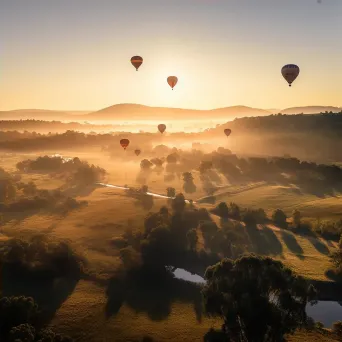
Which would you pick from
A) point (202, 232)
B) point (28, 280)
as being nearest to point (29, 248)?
point (28, 280)

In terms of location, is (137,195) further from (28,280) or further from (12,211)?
(28,280)

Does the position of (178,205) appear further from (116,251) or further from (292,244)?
(292,244)

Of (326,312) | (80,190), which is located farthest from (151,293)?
(80,190)

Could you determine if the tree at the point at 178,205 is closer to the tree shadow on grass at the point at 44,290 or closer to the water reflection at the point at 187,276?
the water reflection at the point at 187,276

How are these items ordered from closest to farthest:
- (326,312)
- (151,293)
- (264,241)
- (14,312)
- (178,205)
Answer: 1. (14,312)
2. (326,312)
3. (151,293)
4. (264,241)
5. (178,205)

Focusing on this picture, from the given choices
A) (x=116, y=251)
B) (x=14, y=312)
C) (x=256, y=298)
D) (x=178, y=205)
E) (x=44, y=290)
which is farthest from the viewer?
(x=178, y=205)

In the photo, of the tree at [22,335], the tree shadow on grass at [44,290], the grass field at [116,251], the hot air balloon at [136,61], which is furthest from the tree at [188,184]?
the tree at [22,335]

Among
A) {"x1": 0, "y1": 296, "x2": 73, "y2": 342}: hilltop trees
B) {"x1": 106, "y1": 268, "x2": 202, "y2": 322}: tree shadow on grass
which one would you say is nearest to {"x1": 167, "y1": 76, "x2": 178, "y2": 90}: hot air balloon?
{"x1": 106, "y1": 268, "x2": 202, "y2": 322}: tree shadow on grass
